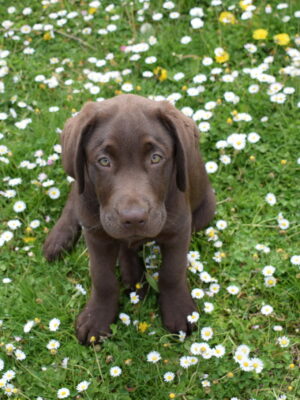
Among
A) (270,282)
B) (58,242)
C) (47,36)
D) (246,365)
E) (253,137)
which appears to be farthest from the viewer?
(47,36)

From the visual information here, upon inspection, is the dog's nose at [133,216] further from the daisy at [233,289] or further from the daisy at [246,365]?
the daisy at [233,289]

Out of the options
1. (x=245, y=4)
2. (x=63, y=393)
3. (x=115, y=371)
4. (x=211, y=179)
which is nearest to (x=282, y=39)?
(x=245, y=4)

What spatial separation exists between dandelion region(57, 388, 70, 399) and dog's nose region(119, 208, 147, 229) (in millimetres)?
1129

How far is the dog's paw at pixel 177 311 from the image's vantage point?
397 centimetres

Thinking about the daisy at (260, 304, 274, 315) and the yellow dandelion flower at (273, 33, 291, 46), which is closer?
the daisy at (260, 304, 274, 315)

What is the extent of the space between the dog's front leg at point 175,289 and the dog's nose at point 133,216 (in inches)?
24.8

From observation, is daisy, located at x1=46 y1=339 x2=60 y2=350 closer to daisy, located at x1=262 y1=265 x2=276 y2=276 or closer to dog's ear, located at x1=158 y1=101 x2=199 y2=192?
dog's ear, located at x1=158 y1=101 x2=199 y2=192

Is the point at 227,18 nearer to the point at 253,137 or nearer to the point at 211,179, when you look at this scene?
the point at 253,137

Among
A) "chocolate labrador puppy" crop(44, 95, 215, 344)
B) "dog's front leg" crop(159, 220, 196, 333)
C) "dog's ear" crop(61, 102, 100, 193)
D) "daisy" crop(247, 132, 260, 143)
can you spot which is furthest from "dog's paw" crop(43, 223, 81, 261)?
→ "daisy" crop(247, 132, 260, 143)

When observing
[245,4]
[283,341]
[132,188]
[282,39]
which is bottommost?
[283,341]

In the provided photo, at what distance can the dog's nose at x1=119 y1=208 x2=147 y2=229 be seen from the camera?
318 cm

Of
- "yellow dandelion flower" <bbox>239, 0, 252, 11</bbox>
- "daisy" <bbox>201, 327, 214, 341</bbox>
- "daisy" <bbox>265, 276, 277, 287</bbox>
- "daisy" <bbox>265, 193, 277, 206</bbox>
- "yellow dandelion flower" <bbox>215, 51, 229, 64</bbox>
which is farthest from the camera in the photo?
"yellow dandelion flower" <bbox>239, 0, 252, 11</bbox>

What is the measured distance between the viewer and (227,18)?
19.0ft

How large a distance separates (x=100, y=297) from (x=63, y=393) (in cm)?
61
